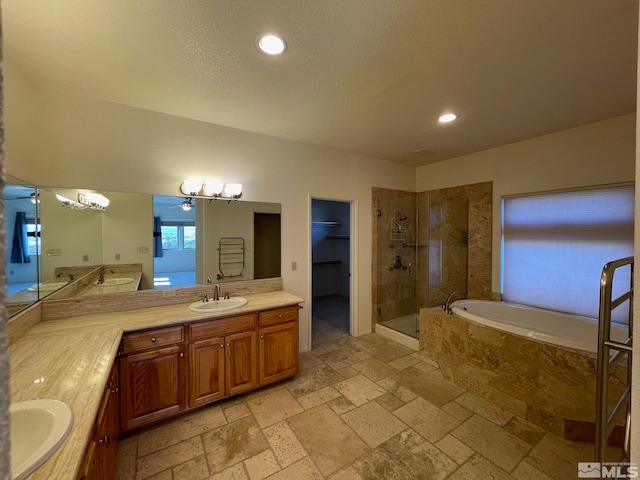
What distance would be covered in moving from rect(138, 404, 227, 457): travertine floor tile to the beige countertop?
0.84 m

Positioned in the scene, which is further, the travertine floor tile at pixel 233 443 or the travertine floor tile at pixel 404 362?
the travertine floor tile at pixel 404 362

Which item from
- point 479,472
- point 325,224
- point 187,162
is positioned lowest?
point 479,472

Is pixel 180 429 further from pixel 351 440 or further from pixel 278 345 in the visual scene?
pixel 351 440

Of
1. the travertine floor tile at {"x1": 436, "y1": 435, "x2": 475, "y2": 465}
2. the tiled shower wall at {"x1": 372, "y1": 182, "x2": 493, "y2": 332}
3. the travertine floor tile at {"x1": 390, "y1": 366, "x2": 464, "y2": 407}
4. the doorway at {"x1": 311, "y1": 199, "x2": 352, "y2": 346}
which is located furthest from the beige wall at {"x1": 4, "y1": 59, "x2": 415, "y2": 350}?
the doorway at {"x1": 311, "y1": 199, "x2": 352, "y2": 346}

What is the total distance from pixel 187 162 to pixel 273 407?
247 cm

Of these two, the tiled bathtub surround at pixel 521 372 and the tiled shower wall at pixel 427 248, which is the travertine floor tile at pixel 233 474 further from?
the tiled shower wall at pixel 427 248

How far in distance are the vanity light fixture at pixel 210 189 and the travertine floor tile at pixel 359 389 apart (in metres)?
2.26

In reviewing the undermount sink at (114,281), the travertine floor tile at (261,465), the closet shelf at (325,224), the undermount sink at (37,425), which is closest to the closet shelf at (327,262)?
the closet shelf at (325,224)

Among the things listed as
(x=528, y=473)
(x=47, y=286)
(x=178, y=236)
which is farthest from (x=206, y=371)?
(x=528, y=473)

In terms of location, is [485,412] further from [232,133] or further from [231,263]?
[232,133]

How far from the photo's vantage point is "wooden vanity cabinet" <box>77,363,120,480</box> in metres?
1.19

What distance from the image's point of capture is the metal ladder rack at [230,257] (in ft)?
9.64

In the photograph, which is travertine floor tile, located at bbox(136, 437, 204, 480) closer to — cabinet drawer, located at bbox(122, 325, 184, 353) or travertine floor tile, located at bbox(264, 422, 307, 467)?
travertine floor tile, located at bbox(264, 422, 307, 467)

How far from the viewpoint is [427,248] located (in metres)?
4.26
